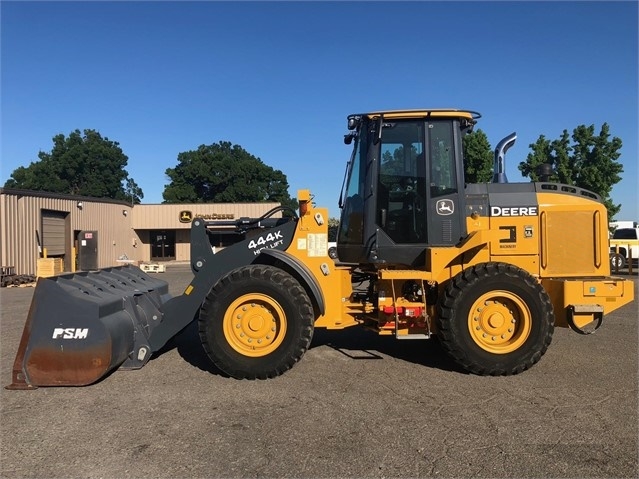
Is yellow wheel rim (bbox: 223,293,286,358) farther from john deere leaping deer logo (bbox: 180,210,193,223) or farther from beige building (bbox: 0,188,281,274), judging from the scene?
john deere leaping deer logo (bbox: 180,210,193,223)

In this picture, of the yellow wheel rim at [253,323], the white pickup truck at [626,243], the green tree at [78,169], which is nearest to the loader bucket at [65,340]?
the yellow wheel rim at [253,323]

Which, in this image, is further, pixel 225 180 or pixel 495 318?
pixel 225 180

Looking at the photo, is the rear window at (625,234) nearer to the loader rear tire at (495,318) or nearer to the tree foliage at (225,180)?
the loader rear tire at (495,318)

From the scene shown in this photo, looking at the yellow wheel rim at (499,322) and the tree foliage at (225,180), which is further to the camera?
the tree foliage at (225,180)

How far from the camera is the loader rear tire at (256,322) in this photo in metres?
5.23

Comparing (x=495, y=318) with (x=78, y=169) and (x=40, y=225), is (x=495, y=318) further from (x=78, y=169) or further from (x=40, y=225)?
(x=78, y=169)

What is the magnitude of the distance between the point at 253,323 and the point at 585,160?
83.3 feet

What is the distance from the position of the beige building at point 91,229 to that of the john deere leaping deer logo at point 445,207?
2.65 meters

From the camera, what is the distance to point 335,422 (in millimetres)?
4117

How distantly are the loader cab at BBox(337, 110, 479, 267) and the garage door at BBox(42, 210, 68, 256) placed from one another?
21694mm

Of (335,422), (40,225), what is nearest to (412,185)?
(335,422)

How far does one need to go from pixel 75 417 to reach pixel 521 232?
508cm

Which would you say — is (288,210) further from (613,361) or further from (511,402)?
(613,361)

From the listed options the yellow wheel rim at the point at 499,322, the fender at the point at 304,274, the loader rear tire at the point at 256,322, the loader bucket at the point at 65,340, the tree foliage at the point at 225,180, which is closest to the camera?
the loader bucket at the point at 65,340
